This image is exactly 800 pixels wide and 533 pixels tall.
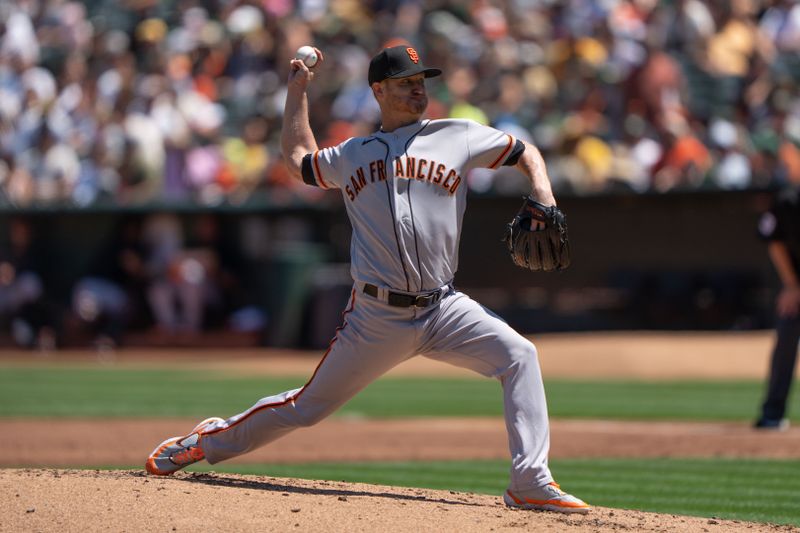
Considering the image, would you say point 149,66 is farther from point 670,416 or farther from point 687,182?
point 670,416

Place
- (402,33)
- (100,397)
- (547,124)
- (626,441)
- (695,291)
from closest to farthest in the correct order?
(626,441) → (100,397) → (695,291) → (547,124) → (402,33)

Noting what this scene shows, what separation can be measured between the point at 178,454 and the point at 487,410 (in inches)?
254

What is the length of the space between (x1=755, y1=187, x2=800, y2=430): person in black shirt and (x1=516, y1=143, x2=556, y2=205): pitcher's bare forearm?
14.6 feet

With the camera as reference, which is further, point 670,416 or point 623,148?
point 623,148

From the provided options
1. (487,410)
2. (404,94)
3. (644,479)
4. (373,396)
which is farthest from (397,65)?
(373,396)

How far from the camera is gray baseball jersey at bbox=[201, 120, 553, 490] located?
543cm

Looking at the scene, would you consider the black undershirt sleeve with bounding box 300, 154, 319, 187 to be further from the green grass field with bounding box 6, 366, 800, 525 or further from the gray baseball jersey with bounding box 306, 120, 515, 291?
the green grass field with bounding box 6, 366, 800, 525

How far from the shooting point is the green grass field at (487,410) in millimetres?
7031

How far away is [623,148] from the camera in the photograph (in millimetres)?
16562

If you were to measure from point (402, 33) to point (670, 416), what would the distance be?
9312mm

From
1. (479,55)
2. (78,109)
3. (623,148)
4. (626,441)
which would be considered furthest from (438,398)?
(78,109)

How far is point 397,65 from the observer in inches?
216

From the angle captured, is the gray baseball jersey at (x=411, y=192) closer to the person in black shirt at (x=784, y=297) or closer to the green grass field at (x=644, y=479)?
the green grass field at (x=644, y=479)

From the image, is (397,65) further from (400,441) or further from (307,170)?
(400,441)
